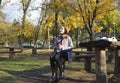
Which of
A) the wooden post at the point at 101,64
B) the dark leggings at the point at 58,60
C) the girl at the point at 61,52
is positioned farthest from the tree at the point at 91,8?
the wooden post at the point at 101,64

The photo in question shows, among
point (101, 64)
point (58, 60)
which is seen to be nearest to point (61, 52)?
point (58, 60)

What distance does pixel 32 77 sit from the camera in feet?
37.8

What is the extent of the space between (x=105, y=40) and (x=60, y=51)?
1981 mm

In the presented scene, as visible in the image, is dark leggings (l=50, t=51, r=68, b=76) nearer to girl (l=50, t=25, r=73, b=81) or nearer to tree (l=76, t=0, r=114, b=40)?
girl (l=50, t=25, r=73, b=81)

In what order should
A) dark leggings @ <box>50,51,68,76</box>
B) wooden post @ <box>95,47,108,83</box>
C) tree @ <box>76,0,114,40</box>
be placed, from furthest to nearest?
tree @ <box>76,0,114,40</box>
dark leggings @ <box>50,51,68,76</box>
wooden post @ <box>95,47,108,83</box>

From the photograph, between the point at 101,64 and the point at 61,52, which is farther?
the point at 61,52

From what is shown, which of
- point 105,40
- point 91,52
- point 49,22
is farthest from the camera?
point 49,22

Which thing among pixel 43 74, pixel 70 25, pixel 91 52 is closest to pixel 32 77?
pixel 43 74

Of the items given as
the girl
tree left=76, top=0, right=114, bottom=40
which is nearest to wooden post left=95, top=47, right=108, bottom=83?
the girl

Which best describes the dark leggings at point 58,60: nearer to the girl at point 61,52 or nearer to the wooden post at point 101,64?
the girl at point 61,52

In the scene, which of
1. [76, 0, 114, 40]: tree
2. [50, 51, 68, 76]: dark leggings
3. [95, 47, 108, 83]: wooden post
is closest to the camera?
[95, 47, 108, 83]: wooden post

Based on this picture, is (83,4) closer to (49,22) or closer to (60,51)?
(49,22)

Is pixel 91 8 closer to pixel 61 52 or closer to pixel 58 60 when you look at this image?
pixel 61 52

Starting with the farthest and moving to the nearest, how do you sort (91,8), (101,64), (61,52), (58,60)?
(91,8), (61,52), (58,60), (101,64)
